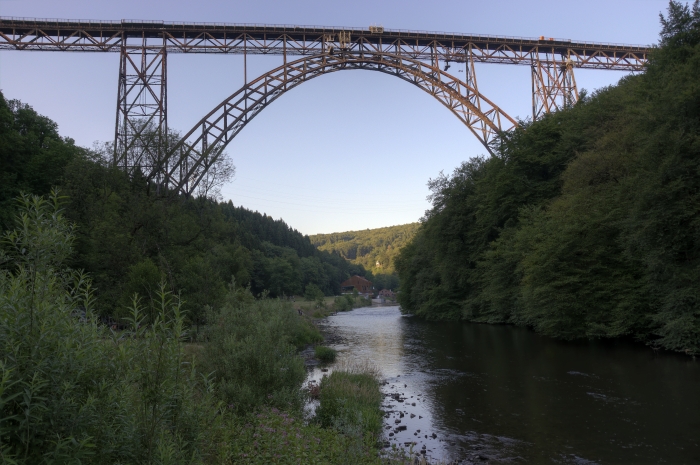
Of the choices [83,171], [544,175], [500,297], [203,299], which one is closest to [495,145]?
[544,175]

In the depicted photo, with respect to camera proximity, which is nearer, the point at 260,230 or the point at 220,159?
the point at 220,159

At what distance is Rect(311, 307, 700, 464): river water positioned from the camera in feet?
32.8

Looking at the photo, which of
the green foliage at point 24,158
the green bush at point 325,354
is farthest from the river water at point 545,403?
the green foliage at point 24,158

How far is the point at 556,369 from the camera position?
1795 cm

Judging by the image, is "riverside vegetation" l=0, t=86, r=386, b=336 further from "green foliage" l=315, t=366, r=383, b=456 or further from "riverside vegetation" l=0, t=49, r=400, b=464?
"green foliage" l=315, t=366, r=383, b=456

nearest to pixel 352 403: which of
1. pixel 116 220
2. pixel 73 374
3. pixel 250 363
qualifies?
pixel 250 363

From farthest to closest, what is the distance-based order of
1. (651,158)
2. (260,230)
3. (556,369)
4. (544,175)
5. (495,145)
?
1. (260,230)
2. (544,175)
3. (495,145)
4. (651,158)
5. (556,369)

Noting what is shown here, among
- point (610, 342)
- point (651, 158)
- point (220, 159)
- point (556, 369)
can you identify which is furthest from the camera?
point (220, 159)

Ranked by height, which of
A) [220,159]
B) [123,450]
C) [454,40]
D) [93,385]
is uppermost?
[454,40]

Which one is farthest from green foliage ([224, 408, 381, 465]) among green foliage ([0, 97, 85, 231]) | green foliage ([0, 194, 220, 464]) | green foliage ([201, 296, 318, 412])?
green foliage ([0, 97, 85, 231])

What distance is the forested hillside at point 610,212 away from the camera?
18484 millimetres

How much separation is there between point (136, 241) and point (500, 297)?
2241 cm

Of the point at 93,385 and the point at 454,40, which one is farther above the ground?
the point at 454,40

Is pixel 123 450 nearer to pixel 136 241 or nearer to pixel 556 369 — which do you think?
pixel 556 369
